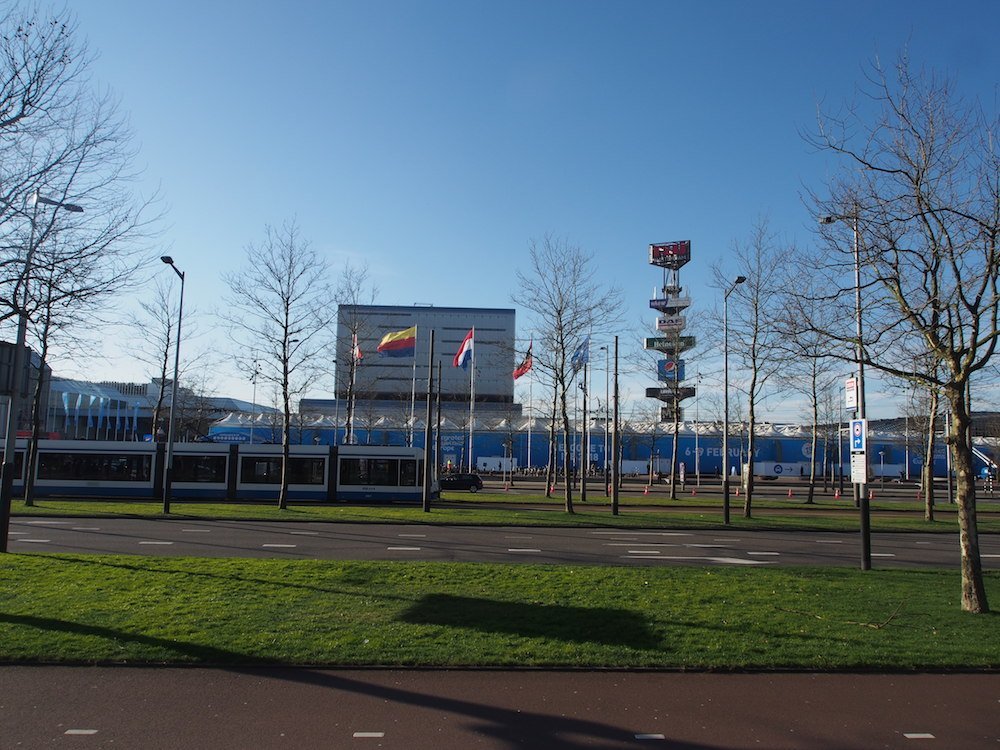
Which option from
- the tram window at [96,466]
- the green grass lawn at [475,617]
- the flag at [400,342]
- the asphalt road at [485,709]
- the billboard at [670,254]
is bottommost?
the asphalt road at [485,709]


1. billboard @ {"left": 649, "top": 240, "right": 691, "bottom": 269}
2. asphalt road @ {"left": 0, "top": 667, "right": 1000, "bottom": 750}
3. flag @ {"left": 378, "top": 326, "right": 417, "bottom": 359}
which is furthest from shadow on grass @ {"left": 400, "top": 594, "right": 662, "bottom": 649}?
billboard @ {"left": 649, "top": 240, "right": 691, "bottom": 269}

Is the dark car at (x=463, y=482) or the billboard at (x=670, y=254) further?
the billboard at (x=670, y=254)

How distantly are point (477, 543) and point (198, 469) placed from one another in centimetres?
2072

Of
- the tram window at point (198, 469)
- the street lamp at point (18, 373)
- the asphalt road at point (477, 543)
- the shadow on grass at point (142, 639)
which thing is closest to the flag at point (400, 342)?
the tram window at point (198, 469)

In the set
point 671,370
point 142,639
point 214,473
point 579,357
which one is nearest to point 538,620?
point 142,639

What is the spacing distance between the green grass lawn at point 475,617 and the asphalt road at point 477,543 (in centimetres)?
313

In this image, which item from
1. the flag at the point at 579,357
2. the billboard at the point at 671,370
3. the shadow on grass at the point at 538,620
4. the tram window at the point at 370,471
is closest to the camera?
the shadow on grass at the point at 538,620

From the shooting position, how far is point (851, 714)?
6266 millimetres

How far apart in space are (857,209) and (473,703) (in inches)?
362

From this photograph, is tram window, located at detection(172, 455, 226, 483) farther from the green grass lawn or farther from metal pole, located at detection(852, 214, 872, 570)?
metal pole, located at detection(852, 214, 872, 570)

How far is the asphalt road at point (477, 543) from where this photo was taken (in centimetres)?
1591

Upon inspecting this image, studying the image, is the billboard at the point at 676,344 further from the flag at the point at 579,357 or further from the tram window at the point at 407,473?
the tram window at the point at 407,473

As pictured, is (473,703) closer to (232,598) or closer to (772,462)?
(232,598)

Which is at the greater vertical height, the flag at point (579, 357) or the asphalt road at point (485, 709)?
the flag at point (579, 357)
